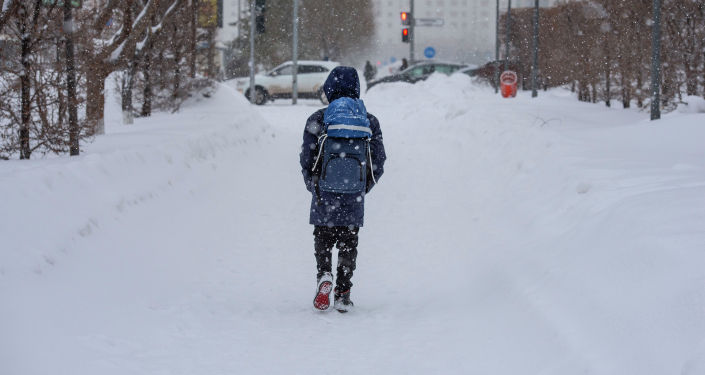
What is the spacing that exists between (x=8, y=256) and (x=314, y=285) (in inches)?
101

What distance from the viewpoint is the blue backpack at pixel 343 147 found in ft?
16.8

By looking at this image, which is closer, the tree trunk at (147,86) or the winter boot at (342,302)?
the winter boot at (342,302)

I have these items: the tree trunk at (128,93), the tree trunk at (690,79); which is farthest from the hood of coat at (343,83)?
the tree trunk at (128,93)

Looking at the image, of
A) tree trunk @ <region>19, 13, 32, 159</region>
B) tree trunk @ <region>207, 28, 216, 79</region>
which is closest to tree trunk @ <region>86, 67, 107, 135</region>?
tree trunk @ <region>19, 13, 32, 159</region>

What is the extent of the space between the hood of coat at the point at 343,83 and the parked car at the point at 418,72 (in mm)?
27988

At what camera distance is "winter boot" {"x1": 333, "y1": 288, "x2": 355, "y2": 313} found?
539 centimetres

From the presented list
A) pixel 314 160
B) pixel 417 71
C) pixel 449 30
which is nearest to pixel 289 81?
pixel 417 71

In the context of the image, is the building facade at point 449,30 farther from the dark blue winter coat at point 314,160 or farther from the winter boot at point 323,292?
the winter boot at point 323,292

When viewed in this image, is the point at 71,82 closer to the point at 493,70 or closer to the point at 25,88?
the point at 25,88

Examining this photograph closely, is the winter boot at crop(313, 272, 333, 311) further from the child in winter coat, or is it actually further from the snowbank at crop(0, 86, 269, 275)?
the snowbank at crop(0, 86, 269, 275)

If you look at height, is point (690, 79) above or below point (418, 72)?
below

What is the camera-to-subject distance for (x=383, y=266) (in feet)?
22.6

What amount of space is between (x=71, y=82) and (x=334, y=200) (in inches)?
168

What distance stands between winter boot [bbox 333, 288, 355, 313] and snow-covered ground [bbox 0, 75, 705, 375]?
0.08 metres
